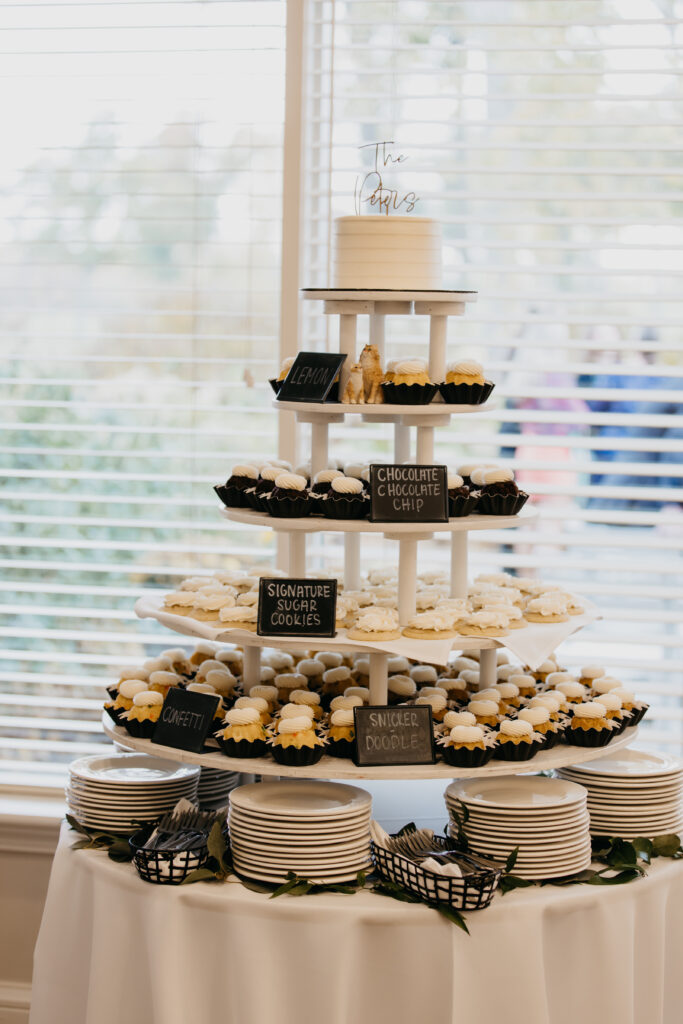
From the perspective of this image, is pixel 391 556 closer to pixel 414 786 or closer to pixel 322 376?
pixel 414 786

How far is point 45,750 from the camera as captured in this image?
293 cm

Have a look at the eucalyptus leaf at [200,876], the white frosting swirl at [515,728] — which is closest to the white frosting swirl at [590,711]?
the white frosting swirl at [515,728]

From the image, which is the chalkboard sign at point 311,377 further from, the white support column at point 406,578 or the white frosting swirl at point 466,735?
the white frosting swirl at point 466,735

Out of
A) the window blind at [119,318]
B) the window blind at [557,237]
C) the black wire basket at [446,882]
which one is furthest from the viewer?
the window blind at [119,318]

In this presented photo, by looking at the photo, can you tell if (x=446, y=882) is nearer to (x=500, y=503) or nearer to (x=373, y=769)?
(x=373, y=769)

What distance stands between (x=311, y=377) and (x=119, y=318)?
101cm

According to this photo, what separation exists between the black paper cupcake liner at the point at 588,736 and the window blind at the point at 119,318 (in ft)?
3.40

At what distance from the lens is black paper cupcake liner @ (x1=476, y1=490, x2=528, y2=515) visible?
1.98m

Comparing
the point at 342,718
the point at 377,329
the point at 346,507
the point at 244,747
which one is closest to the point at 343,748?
the point at 342,718

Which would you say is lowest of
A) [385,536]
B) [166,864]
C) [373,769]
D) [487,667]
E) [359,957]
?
[359,957]

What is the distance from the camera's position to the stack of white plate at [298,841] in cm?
178

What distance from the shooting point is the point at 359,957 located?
5.66 ft

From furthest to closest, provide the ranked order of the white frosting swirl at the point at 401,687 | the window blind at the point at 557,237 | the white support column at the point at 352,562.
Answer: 1. the window blind at the point at 557,237
2. the white support column at the point at 352,562
3. the white frosting swirl at the point at 401,687

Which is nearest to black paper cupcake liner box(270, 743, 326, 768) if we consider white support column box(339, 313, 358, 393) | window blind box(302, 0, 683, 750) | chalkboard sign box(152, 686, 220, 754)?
chalkboard sign box(152, 686, 220, 754)
